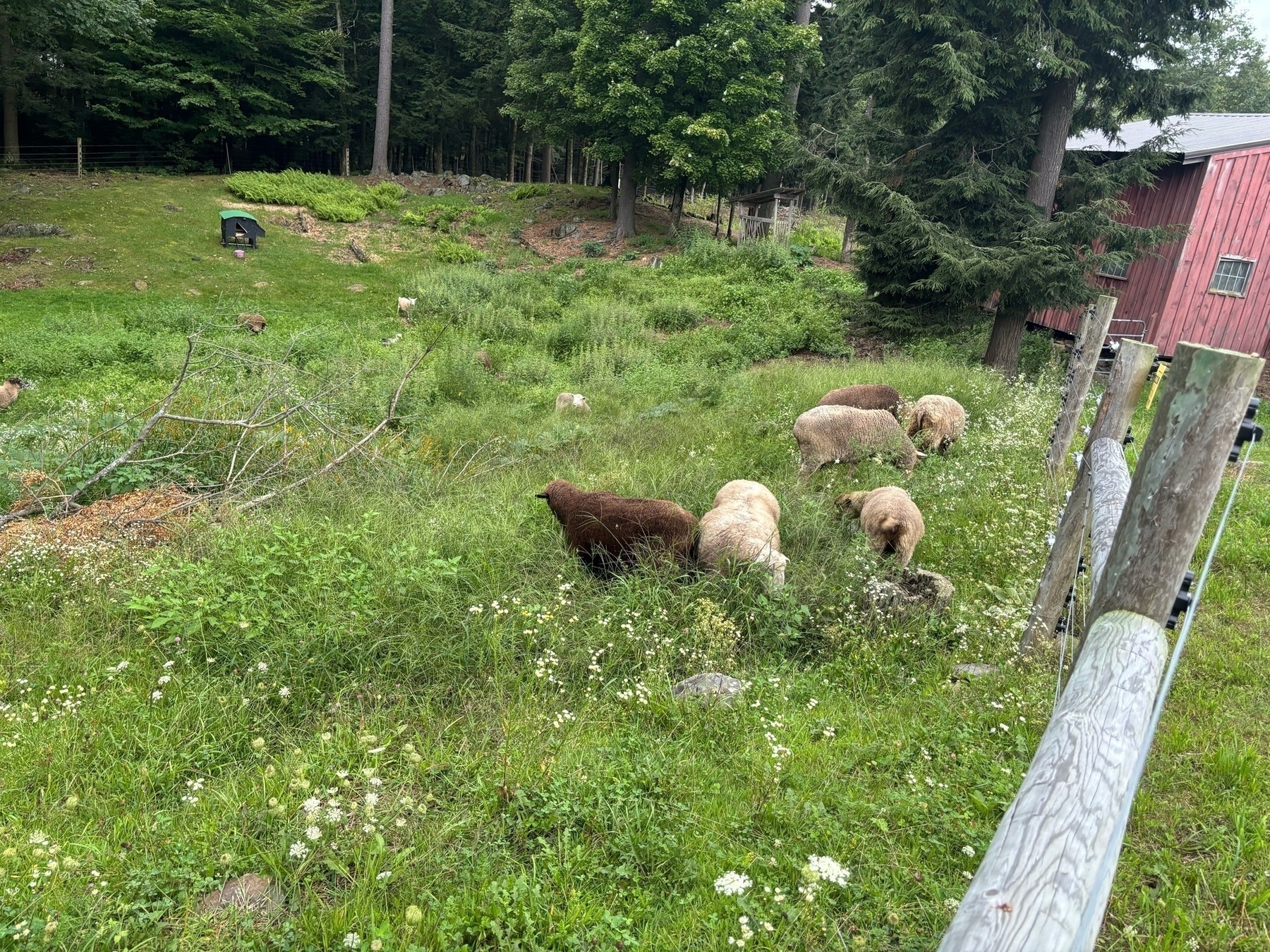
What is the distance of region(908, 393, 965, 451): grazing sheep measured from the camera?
7.97m

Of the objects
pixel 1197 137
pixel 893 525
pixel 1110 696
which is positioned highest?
pixel 1197 137

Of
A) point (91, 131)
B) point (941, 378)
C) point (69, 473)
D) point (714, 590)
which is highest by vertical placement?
point (91, 131)

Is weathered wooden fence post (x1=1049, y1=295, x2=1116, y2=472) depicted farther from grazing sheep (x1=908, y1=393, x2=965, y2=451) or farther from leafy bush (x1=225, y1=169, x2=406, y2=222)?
leafy bush (x1=225, y1=169, x2=406, y2=222)

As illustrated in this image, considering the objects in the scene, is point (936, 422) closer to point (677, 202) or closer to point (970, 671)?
point (970, 671)

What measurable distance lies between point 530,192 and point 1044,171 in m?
22.6

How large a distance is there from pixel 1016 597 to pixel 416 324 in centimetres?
1380

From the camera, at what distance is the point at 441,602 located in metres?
4.32

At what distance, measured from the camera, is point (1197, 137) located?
1494 cm

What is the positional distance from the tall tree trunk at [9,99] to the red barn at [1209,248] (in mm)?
33040

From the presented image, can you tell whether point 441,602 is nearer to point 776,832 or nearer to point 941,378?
point 776,832

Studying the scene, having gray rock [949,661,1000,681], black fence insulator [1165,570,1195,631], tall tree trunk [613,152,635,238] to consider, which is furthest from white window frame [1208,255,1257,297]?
tall tree trunk [613,152,635,238]

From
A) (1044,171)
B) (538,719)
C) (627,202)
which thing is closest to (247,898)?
(538,719)

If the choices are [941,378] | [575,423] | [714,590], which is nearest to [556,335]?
[575,423]

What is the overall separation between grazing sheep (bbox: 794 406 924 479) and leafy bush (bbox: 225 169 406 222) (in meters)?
23.8
